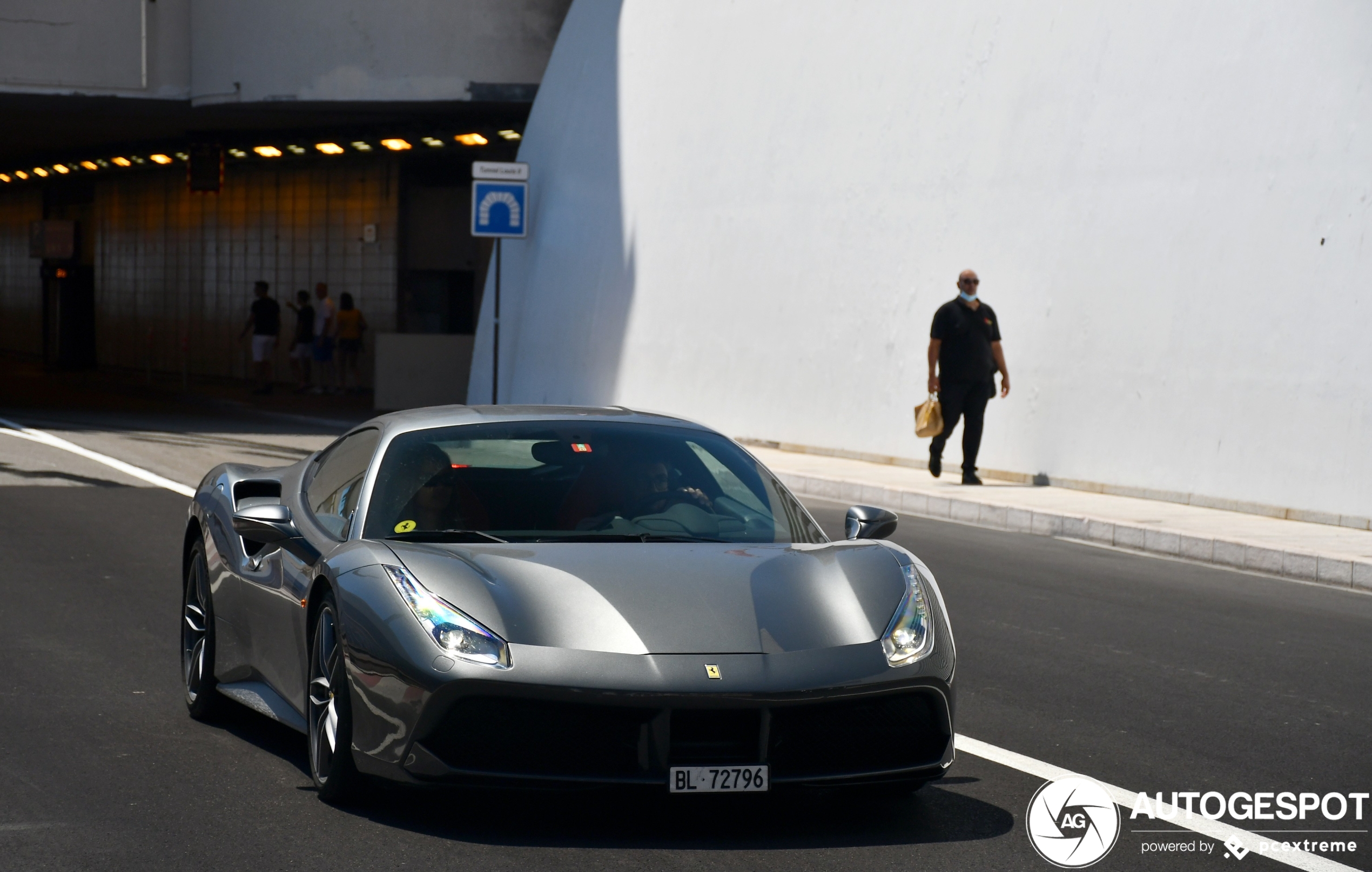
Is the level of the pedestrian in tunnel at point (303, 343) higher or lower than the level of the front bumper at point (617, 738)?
lower

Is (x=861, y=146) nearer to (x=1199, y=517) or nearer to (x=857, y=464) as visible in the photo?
(x=857, y=464)

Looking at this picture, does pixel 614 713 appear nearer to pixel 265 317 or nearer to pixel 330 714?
pixel 330 714

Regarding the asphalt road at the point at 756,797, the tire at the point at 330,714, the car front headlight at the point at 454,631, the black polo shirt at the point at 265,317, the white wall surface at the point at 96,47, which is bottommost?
the black polo shirt at the point at 265,317

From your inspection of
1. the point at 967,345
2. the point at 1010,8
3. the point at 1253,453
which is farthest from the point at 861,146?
the point at 1253,453

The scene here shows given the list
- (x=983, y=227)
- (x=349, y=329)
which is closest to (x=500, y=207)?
(x=983, y=227)

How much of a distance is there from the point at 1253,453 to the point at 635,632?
10570 millimetres

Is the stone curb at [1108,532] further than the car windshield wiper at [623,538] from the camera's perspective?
Yes

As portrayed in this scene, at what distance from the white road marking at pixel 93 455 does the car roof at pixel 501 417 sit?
25.7ft

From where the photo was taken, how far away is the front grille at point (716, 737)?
4.46 meters

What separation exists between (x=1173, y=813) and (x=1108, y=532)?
7.89 meters

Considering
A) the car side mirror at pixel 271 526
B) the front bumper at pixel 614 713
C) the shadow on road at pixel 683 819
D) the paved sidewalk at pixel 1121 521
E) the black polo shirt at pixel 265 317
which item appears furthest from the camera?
the black polo shirt at pixel 265 317

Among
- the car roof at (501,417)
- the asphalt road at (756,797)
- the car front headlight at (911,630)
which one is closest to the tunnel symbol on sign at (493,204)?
the asphalt road at (756,797)

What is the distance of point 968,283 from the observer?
15.7 metres

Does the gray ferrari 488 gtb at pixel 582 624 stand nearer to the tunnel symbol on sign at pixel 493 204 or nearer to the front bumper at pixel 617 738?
the front bumper at pixel 617 738
